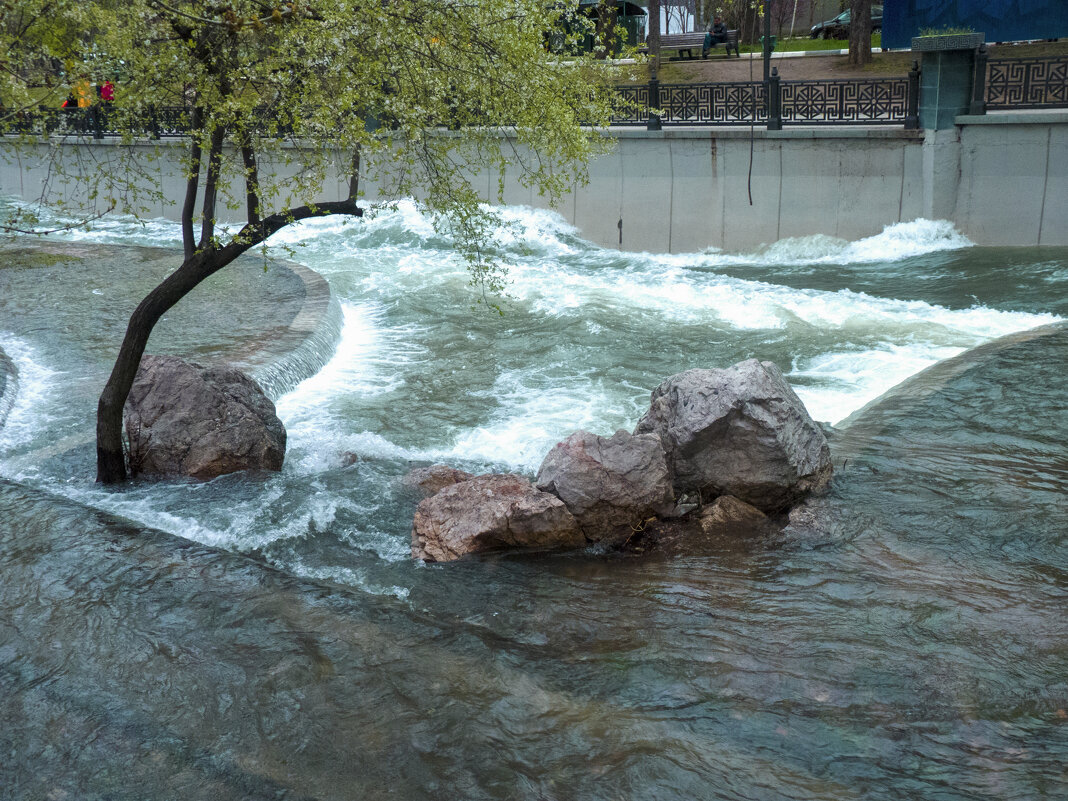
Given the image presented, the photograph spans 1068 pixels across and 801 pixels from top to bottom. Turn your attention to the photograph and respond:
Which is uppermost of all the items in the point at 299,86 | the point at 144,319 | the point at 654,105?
the point at 654,105

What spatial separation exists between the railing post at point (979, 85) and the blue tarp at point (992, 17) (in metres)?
8.85

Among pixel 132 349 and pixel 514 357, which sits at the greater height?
pixel 132 349

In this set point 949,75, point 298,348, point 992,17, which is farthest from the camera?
point 992,17

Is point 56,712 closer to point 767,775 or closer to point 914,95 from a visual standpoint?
point 767,775

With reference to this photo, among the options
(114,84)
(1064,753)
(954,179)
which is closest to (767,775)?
(1064,753)

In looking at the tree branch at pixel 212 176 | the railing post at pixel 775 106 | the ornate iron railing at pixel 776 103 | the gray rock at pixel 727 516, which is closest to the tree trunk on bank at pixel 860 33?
the ornate iron railing at pixel 776 103

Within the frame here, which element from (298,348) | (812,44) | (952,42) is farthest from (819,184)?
(812,44)

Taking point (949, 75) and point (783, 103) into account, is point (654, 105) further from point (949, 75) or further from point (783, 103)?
point (949, 75)

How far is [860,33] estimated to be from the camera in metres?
28.7

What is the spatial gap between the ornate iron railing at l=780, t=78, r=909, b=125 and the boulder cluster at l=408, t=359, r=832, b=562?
475 inches

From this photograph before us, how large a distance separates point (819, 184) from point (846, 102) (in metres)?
1.62

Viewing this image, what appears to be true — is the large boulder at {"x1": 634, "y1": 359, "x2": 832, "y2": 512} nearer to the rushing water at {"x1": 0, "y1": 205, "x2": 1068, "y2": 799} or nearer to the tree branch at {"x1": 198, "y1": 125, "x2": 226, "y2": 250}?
the rushing water at {"x1": 0, "y1": 205, "x2": 1068, "y2": 799}

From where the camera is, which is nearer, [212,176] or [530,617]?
[530,617]

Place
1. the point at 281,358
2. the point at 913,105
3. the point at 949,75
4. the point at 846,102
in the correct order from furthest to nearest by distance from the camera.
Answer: the point at 846,102
the point at 913,105
the point at 949,75
the point at 281,358
